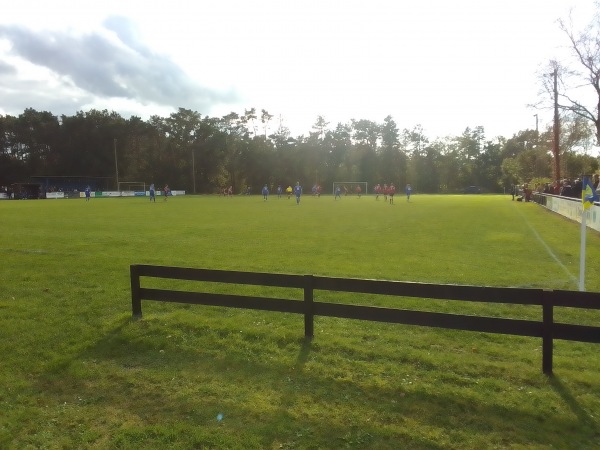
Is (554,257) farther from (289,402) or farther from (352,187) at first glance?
(352,187)

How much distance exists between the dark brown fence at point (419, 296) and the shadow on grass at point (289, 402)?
581 mm

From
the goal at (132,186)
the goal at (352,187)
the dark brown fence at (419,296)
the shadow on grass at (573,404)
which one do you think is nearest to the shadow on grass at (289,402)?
the shadow on grass at (573,404)

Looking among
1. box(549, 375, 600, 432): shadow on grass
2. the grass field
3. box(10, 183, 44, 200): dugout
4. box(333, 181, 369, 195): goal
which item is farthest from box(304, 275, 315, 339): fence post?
box(333, 181, 369, 195): goal

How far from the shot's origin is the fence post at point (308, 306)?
21.2ft

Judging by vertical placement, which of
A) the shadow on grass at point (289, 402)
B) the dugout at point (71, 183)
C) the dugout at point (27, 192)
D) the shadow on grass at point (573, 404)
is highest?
the dugout at point (71, 183)

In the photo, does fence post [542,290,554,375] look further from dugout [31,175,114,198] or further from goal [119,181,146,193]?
goal [119,181,146,193]

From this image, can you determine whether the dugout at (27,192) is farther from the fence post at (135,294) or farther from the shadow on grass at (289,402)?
the shadow on grass at (289,402)

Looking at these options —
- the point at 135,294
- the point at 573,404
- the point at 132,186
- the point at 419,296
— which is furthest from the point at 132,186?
the point at 573,404

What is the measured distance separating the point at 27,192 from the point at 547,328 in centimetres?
8334

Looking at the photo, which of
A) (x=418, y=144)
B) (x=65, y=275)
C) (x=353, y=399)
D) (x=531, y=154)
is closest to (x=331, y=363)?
(x=353, y=399)

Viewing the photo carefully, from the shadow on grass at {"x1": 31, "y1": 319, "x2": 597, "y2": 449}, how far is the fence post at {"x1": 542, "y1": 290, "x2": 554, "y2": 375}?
12.2 inches

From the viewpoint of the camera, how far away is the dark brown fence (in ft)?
17.6

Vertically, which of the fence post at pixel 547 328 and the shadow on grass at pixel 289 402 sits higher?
the fence post at pixel 547 328

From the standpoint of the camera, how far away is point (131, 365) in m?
5.99
